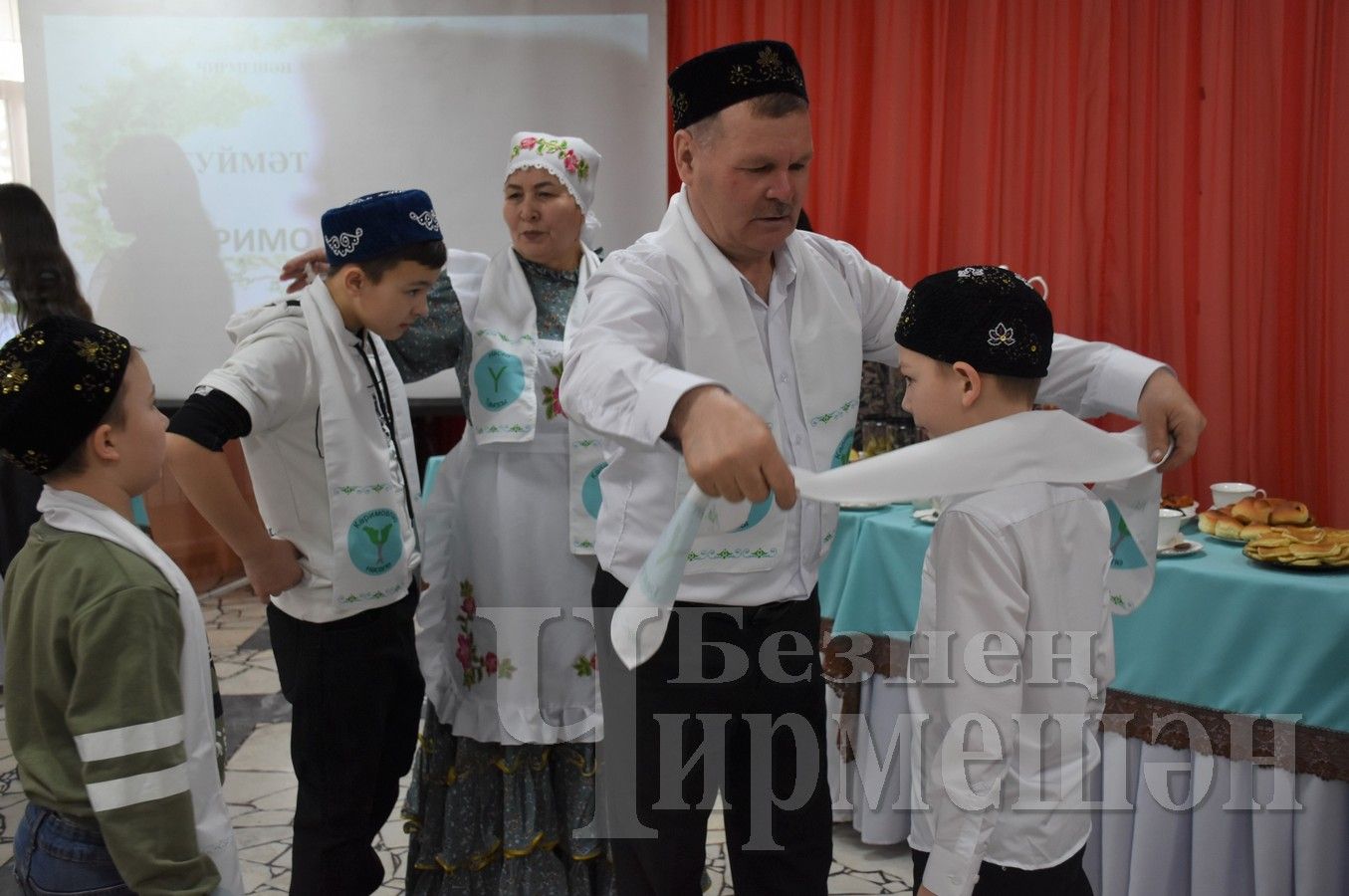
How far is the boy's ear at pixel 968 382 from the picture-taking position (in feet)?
4.51

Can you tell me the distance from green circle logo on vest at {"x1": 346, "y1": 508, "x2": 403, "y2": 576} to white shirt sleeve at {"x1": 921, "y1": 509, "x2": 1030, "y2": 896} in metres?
1.06

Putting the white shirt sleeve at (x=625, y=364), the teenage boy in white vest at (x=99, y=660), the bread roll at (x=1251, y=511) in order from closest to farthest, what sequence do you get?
the white shirt sleeve at (x=625, y=364)
the teenage boy in white vest at (x=99, y=660)
the bread roll at (x=1251, y=511)

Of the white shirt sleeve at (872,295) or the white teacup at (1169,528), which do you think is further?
the white teacup at (1169,528)

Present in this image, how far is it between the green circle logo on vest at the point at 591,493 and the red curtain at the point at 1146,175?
7.15 ft

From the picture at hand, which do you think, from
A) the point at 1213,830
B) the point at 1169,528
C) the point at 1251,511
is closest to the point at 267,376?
the point at 1169,528

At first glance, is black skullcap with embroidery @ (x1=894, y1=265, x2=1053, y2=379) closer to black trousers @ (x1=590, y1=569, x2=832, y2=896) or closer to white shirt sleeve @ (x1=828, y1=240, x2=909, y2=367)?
white shirt sleeve @ (x1=828, y1=240, x2=909, y2=367)

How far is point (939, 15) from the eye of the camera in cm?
410

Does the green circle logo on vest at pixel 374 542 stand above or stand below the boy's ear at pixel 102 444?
below

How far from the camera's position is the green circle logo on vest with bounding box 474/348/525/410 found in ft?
7.39

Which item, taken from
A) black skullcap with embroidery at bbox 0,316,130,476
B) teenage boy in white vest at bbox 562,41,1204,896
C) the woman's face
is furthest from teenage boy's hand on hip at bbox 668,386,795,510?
the woman's face

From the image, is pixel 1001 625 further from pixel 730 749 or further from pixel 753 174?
pixel 753 174

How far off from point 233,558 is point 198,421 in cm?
456

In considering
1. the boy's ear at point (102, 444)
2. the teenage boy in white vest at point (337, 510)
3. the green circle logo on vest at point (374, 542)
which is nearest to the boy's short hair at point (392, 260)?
the teenage boy in white vest at point (337, 510)

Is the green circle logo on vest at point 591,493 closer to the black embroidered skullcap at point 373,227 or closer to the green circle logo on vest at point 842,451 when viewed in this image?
the black embroidered skullcap at point 373,227
